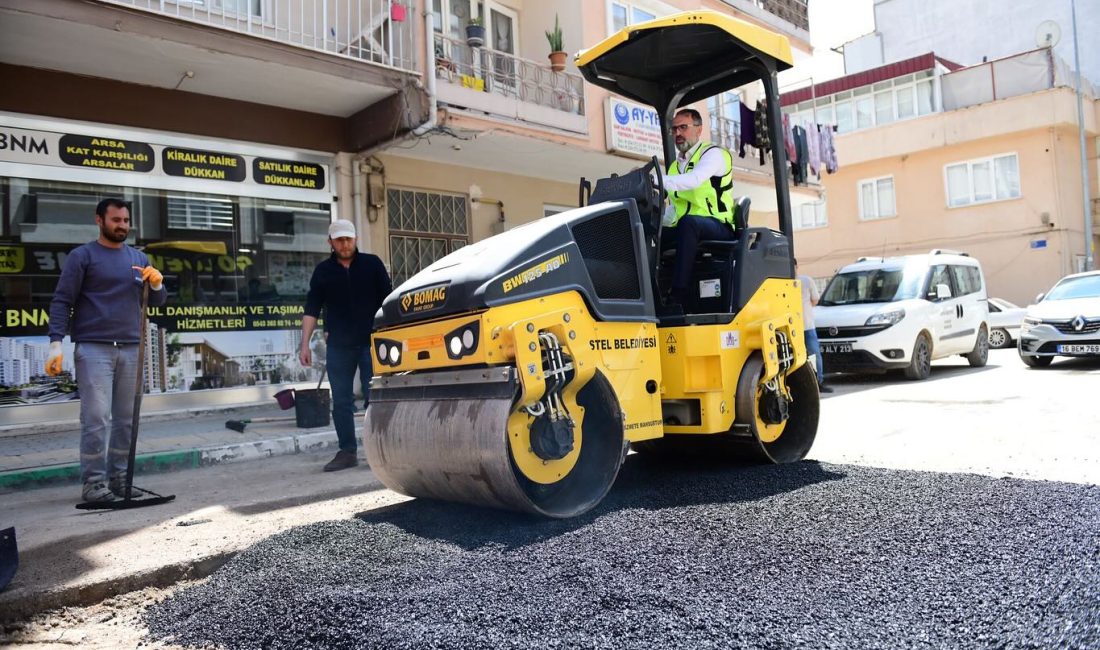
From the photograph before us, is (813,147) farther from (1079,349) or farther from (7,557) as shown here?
(7,557)

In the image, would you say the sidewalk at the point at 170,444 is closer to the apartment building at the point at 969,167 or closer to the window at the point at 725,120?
the window at the point at 725,120

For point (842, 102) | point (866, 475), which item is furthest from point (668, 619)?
point (842, 102)

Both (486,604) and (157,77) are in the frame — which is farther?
(157,77)

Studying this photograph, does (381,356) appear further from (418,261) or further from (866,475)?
(418,261)

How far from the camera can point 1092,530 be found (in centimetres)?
324

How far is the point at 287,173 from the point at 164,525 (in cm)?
638

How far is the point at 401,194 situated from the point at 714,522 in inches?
335

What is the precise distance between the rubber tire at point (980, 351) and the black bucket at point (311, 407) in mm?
10055

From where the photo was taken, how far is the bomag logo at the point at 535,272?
355cm

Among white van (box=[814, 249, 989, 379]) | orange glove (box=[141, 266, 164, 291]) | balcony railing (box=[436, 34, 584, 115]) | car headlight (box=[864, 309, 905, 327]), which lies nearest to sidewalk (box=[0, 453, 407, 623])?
orange glove (box=[141, 266, 164, 291])

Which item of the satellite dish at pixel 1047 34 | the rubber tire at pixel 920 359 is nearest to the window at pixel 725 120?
the rubber tire at pixel 920 359

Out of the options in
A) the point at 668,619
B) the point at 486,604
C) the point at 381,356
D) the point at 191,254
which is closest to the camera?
the point at 668,619

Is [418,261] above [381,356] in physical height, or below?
above

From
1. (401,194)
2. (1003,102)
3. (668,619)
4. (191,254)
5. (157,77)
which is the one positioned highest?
(1003,102)
